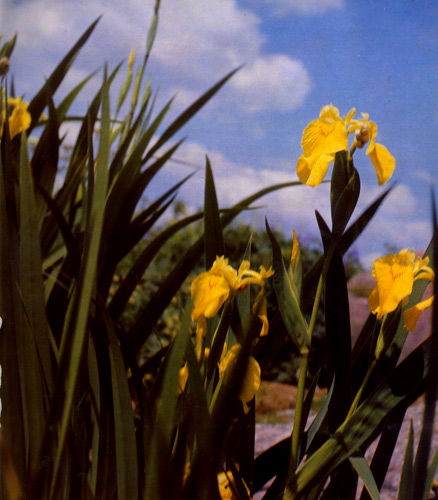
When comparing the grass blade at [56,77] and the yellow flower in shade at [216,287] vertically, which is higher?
the grass blade at [56,77]

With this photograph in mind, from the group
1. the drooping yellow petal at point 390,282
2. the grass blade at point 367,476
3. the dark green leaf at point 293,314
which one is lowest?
the grass blade at point 367,476

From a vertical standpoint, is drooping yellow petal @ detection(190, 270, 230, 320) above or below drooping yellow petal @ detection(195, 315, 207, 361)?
above

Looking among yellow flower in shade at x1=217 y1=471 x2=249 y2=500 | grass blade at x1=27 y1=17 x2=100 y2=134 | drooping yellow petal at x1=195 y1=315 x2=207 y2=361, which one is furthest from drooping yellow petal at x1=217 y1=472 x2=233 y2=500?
grass blade at x1=27 y1=17 x2=100 y2=134

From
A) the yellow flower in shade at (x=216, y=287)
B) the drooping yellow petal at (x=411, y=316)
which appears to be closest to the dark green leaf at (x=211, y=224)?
the yellow flower in shade at (x=216, y=287)

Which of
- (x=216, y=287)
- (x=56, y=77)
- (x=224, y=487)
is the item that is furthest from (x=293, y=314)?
(x=56, y=77)

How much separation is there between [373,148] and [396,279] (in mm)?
121

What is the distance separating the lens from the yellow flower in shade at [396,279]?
436 mm

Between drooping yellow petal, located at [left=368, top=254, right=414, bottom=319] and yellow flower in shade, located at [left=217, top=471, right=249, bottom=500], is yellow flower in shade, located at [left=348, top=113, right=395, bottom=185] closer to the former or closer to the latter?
drooping yellow petal, located at [left=368, top=254, right=414, bottom=319]

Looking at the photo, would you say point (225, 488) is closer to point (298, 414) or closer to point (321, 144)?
point (298, 414)

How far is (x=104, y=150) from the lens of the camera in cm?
46

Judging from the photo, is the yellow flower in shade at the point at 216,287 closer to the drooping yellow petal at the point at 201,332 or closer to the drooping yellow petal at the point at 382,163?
the drooping yellow petal at the point at 201,332

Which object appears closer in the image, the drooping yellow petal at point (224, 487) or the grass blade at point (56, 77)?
the drooping yellow petal at point (224, 487)

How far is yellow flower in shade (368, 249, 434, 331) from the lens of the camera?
436mm

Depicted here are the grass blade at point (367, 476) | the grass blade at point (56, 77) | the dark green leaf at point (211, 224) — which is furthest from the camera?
the grass blade at point (56, 77)
